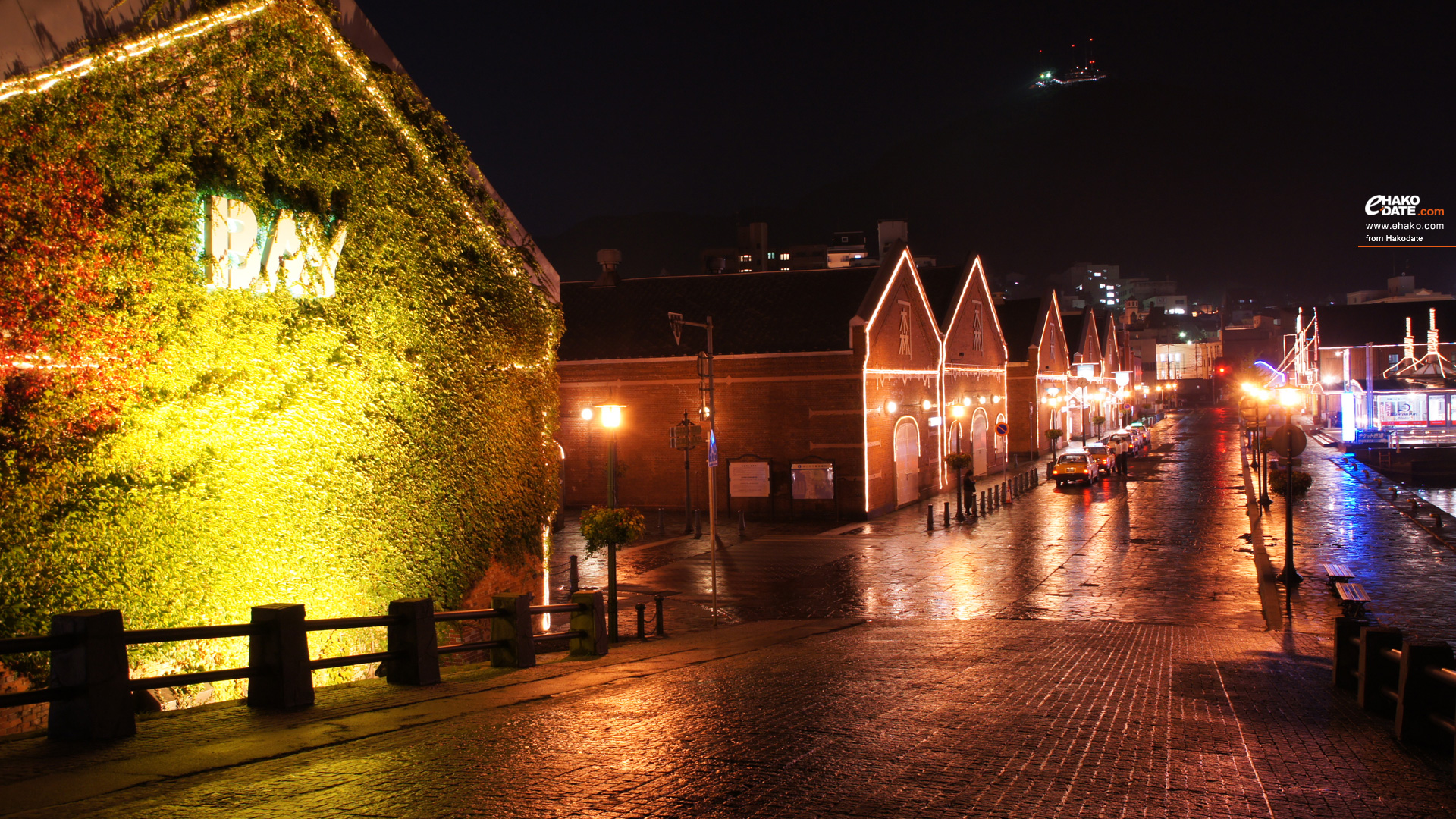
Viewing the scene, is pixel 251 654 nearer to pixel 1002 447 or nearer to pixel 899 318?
pixel 899 318

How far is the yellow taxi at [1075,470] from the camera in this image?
1695 inches

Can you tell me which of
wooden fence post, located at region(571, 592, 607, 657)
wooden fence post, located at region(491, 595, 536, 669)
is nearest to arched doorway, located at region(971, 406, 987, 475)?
wooden fence post, located at region(571, 592, 607, 657)

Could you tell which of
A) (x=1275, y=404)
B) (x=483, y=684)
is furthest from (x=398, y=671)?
(x=1275, y=404)

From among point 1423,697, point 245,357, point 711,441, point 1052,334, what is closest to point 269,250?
point 245,357

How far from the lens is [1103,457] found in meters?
47.9

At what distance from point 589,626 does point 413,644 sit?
3.47 metres

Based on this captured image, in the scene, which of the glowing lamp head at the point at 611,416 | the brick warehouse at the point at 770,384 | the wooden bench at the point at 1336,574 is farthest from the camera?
the brick warehouse at the point at 770,384

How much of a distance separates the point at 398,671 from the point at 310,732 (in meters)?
2.58

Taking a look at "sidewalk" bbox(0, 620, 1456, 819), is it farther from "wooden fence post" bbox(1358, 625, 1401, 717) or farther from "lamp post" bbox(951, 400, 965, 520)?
"lamp post" bbox(951, 400, 965, 520)

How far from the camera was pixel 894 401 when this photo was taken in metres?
37.8

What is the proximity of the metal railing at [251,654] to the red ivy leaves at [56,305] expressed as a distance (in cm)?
201

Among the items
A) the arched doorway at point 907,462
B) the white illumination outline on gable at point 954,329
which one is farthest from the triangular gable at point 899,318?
the arched doorway at point 907,462

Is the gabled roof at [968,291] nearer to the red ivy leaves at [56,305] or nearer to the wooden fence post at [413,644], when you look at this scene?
the wooden fence post at [413,644]

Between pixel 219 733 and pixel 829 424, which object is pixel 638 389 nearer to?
pixel 829 424
